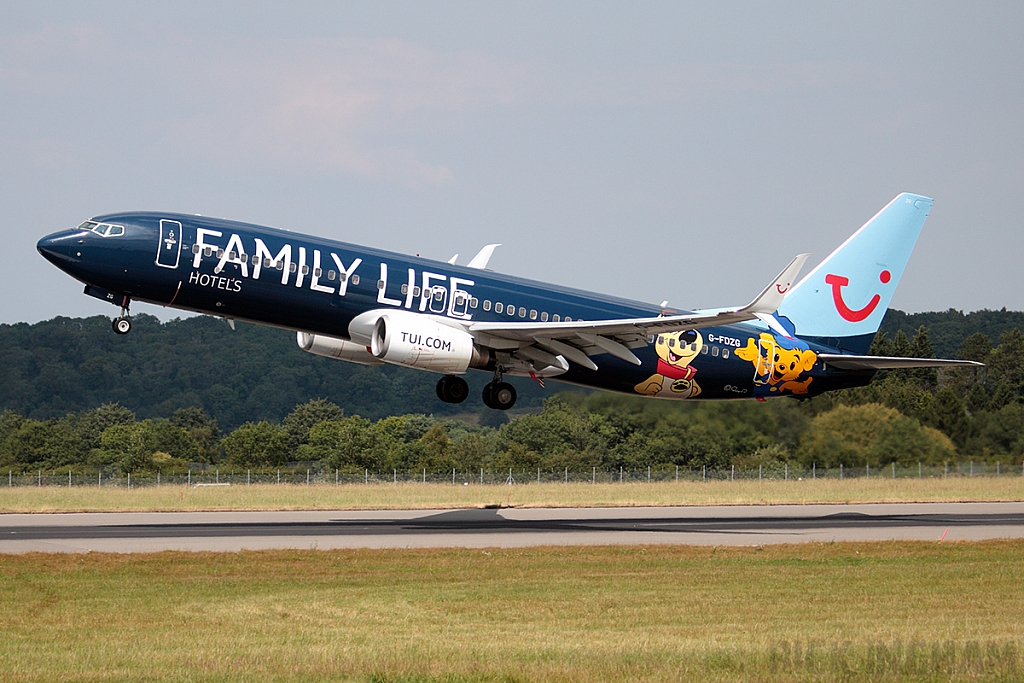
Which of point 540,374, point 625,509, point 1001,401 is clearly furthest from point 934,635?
point 1001,401

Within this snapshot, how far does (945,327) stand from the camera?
5984 inches

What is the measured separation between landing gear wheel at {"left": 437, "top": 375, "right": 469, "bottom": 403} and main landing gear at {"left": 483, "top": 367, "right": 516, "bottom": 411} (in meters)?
0.79

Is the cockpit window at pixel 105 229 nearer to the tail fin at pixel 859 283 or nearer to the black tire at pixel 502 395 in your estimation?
the black tire at pixel 502 395

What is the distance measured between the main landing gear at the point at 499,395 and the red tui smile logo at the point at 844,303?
14.3 m

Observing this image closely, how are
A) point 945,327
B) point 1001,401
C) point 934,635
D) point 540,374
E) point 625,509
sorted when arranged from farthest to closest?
point 945,327 → point 1001,401 → point 625,509 → point 540,374 → point 934,635

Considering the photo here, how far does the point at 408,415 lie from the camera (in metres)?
116

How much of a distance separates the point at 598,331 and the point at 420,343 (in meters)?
5.71

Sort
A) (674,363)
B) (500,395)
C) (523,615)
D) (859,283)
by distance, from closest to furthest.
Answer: (523,615) < (500,395) < (674,363) < (859,283)

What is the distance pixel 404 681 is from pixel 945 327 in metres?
149

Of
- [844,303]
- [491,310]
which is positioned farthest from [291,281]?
[844,303]

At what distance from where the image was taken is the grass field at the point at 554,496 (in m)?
50.8

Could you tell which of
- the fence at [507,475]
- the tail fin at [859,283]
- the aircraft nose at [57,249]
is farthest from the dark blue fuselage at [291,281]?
the fence at [507,475]

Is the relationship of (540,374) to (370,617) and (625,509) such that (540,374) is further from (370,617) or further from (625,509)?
(370,617)

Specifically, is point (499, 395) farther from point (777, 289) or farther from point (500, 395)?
point (777, 289)
